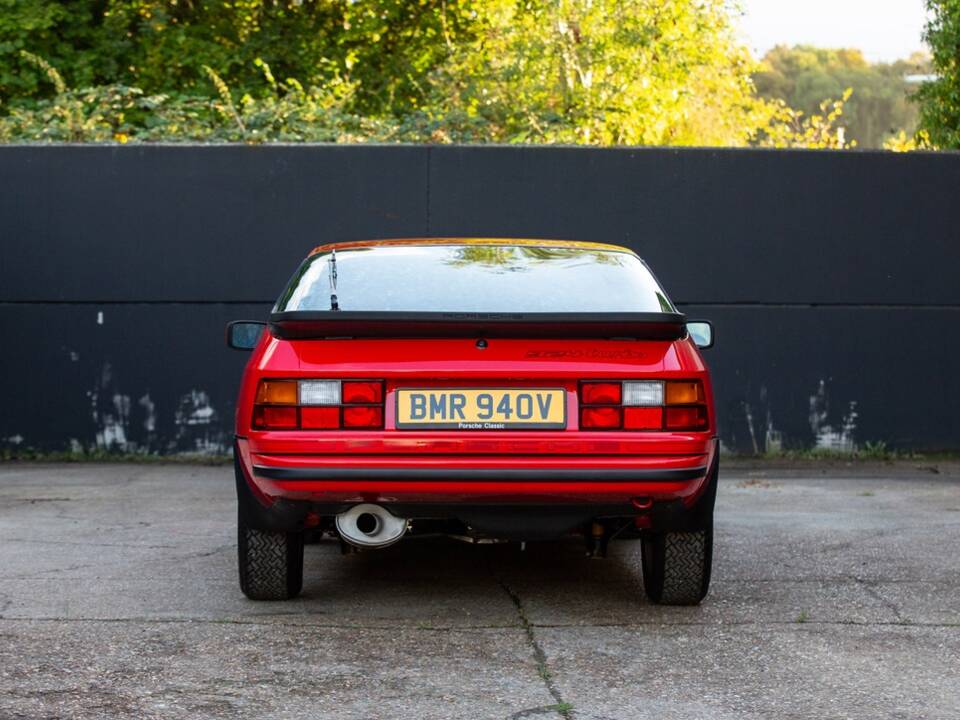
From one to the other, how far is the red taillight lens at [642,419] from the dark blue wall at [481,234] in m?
5.72

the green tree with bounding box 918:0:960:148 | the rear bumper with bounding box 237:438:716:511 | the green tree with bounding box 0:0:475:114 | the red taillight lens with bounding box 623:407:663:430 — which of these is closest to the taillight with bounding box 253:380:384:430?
the rear bumper with bounding box 237:438:716:511

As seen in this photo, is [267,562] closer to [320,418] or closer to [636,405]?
[320,418]

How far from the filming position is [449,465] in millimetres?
4977

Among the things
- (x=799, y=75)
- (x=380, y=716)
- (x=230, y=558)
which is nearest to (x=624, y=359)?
(x=380, y=716)

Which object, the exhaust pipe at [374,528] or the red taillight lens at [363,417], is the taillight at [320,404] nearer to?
the red taillight lens at [363,417]

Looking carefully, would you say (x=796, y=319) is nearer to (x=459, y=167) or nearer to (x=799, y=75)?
(x=459, y=167)

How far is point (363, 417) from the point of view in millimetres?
5027

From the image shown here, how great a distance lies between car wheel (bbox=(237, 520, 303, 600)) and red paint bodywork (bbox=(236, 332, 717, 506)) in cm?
38

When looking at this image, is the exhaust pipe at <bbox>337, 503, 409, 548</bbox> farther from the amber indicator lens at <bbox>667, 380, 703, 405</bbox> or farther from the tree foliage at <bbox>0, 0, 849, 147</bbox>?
the tree foliage at <bbox>0, 0, 849, 147</bbox>

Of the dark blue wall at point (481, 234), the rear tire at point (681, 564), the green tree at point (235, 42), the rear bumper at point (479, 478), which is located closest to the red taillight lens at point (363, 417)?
the rear bumper at point (479, 478)

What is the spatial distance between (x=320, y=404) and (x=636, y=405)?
41.6 inches

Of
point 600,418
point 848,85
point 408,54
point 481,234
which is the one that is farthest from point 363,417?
point 848,85

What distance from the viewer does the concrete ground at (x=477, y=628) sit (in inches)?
167

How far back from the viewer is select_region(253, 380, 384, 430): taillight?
5031 mm
